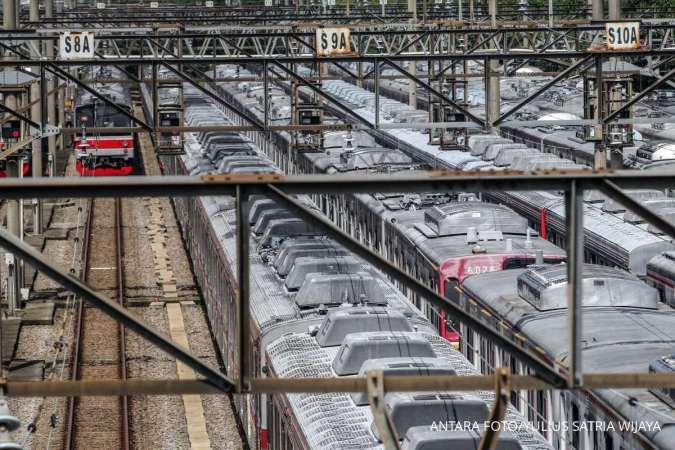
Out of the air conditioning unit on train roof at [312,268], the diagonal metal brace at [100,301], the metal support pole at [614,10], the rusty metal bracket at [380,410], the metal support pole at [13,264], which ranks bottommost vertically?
the metal support pole at [13,264]

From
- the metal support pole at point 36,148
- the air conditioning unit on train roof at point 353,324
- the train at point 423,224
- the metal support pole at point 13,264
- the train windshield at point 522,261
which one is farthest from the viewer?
the metal support pole at point 36,148

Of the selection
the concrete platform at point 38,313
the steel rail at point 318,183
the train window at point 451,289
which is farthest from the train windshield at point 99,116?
the steel rail at point 318,183

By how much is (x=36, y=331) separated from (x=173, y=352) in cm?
1726

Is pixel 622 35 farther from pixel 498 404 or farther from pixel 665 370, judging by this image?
pixel 498 404

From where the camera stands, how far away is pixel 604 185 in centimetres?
646

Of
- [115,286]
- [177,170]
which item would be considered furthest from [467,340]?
[177,170]

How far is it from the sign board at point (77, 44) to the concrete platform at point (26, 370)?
485 cm

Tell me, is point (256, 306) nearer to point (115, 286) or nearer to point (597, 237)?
point (597, 237)

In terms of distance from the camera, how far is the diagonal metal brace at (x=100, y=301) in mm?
6235

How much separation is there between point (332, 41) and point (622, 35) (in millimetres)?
4357

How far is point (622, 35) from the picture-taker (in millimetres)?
19922

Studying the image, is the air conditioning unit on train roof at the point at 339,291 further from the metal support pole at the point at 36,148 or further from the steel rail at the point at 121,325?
the metal support pole at the point at 36,148

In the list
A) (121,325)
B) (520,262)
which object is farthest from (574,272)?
(121,325)

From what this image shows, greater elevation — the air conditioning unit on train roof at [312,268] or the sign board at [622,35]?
the sign board at [622,35]
